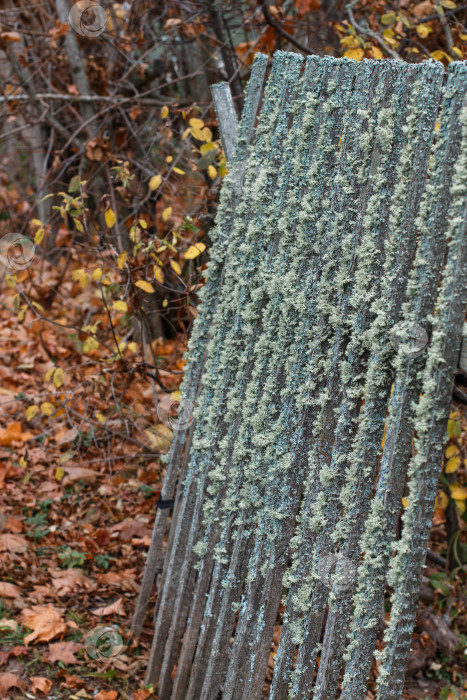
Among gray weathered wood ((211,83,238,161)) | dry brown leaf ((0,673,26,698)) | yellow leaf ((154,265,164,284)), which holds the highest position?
gray weathered wood ((211,83,238,161))

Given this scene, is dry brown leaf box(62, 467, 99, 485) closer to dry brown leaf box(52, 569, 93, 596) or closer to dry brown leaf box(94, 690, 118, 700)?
dry brown leaf box(52, 569, 93, 596)

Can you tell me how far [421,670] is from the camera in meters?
3.04

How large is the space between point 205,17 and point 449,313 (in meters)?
3.77

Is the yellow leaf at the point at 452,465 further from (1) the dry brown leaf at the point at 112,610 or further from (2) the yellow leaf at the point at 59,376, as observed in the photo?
(2) the yellow leaf at the point at 59,376

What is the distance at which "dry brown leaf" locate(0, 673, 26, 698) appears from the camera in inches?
102

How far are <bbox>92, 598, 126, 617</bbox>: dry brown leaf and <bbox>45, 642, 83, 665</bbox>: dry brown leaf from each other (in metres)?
0.23

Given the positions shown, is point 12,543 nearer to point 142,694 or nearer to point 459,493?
point 142,694

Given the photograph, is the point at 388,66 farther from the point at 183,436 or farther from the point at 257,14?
the point at 257,14

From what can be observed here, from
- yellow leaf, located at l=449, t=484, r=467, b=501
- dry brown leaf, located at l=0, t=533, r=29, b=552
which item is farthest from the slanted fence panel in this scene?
dry brown leaf, located at l=0, t=533, r=29, b=552

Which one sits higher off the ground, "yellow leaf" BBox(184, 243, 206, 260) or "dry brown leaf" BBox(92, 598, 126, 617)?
"yellow leaf" BBox(184, 243, 206, 260)

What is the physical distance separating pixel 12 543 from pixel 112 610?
28.9 inches

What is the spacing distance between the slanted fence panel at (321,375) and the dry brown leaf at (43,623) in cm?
60

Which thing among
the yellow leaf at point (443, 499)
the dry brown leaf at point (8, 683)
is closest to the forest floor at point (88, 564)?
the dry brown leaf at point (8, 683)

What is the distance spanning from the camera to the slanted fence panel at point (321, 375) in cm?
158
